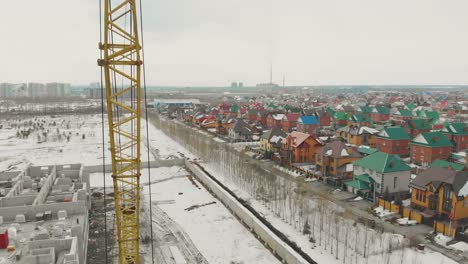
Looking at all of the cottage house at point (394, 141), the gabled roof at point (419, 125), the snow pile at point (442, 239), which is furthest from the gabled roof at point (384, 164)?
the gabled roof at point (419, 125)

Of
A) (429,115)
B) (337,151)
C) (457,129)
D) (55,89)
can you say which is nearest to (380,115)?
(429,115)

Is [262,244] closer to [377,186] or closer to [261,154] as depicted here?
[377,186]

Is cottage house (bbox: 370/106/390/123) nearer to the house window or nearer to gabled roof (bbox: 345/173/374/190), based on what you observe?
gabled roof (bbox: 345/173/374/190)

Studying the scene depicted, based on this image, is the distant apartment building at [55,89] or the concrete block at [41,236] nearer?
the concrete block at [41,236]

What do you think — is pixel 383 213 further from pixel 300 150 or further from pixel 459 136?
pixel 459 136

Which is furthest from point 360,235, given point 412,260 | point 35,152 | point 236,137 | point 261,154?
point 35,152

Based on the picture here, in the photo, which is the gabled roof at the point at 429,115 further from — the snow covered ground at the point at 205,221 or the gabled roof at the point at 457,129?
the snow covered ground at the point at 205,221
